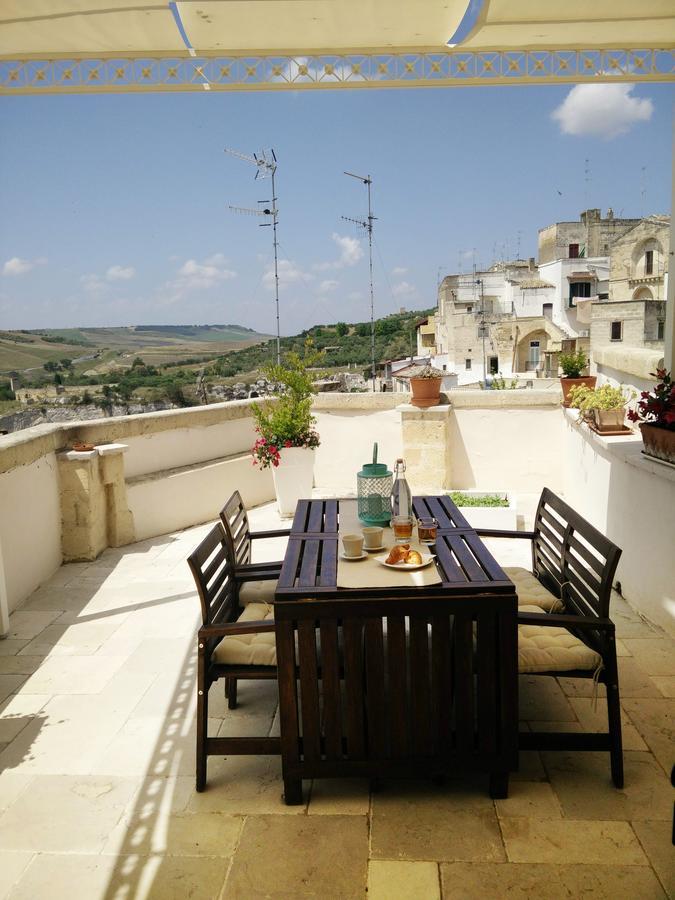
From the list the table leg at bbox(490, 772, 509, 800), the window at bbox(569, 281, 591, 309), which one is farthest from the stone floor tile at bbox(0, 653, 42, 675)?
the window at bbox(569, 281, 591, 309)

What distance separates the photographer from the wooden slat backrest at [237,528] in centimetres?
314

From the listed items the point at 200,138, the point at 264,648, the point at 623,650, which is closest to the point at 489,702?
the point at 264,648

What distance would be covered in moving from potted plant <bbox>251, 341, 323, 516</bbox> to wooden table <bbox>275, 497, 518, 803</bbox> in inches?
144

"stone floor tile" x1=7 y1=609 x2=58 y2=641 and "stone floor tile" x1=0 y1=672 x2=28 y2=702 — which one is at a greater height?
"stone floor tile" x1=7 y1=609 x2=58 y2=641

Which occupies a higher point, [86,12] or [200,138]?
[200,138]

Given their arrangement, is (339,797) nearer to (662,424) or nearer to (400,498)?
(400,498)

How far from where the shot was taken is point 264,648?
2.45 meters

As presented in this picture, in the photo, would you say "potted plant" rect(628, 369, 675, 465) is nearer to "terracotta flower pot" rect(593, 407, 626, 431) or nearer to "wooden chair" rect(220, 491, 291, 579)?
"terracotta flower pot" rect(593, 407, 626, 431)

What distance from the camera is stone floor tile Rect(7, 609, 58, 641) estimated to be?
3.86 metres

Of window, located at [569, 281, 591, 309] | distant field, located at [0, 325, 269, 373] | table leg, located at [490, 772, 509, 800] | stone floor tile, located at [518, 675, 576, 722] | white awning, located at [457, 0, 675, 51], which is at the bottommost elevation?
stone floor tile, located at [518, 675, 576, 722]

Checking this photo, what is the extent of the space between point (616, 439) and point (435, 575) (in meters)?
2.81

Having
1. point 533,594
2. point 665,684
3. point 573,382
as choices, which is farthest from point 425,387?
point 665,684

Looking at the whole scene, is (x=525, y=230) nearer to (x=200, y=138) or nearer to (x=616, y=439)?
(x=200, y=138)

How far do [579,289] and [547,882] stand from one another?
109 feet
